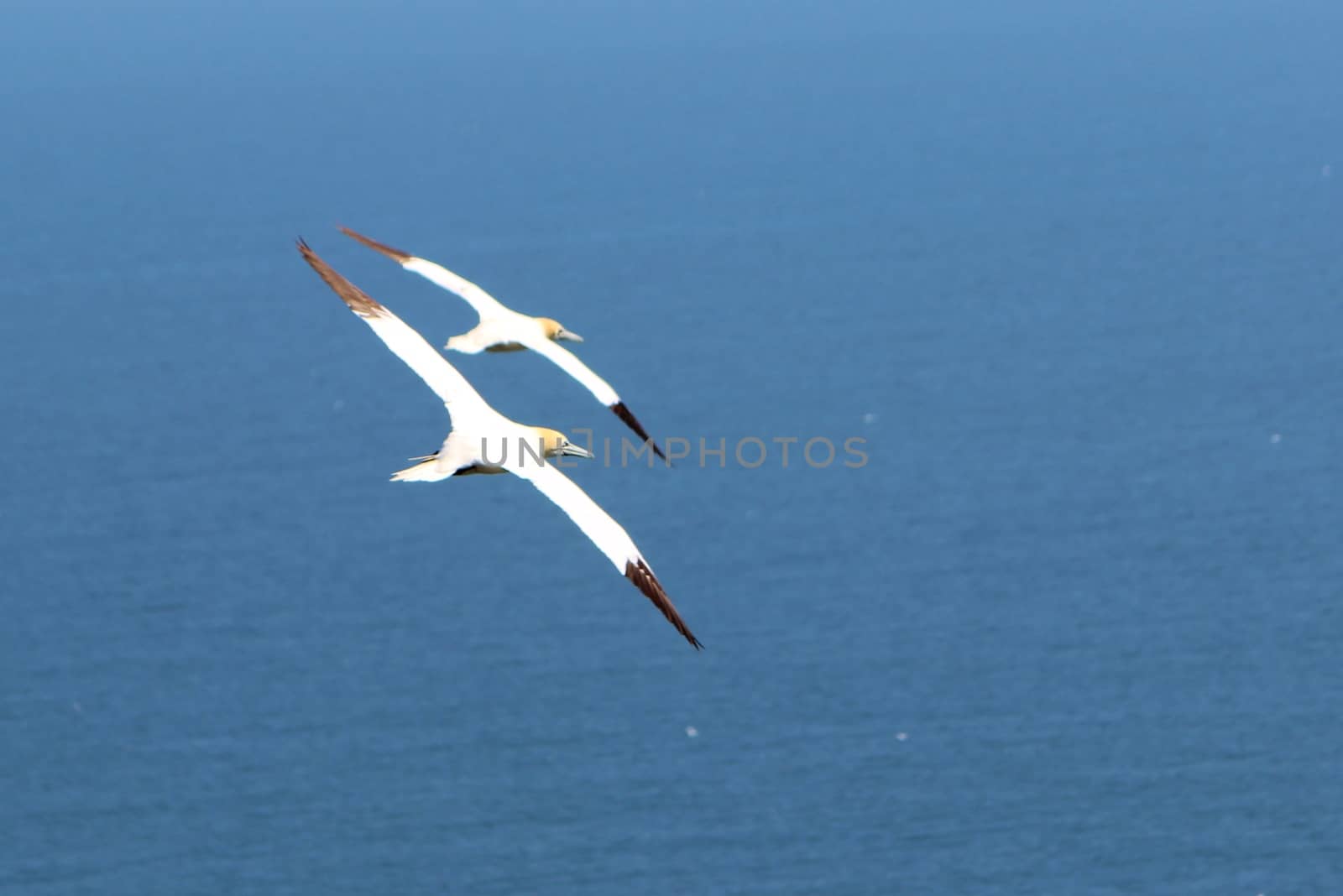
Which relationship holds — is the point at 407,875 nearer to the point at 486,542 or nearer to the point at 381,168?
the point at 486,542

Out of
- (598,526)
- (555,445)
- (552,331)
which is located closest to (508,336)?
(552,331)

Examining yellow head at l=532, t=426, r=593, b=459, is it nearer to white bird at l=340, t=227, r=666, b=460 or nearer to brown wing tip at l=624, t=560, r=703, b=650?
brown wing tip at l=624, t=560, r=703, b=650

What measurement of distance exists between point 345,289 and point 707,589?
7074cm

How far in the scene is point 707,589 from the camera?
314 feet

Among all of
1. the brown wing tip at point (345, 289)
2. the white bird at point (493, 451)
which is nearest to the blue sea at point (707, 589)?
the brown wing tip at point (345, 289)

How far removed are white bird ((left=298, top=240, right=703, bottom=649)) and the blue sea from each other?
211ft

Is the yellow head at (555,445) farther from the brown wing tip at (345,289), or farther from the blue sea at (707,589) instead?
the blue sea at (707,589)

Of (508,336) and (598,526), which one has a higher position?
(508,336)

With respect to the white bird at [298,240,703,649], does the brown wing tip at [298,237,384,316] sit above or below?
above

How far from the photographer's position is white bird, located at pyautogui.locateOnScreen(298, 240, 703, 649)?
22.7 metres

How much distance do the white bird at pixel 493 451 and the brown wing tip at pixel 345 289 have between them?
18mm
